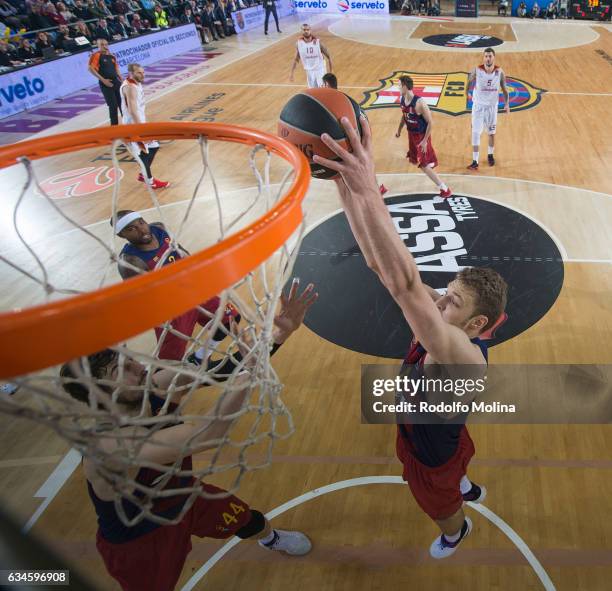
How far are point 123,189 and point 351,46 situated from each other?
38.1 feet

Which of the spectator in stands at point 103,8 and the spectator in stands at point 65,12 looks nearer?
the spectator in stands at point 65,12

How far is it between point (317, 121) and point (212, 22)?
1910 centimetres

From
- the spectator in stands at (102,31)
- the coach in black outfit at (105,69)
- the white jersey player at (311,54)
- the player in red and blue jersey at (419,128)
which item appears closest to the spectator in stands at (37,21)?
the spectator in stands at (102,31)

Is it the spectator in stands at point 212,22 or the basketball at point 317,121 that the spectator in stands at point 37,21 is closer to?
the spectator in stands at point 212,22

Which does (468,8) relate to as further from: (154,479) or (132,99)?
(154,479)

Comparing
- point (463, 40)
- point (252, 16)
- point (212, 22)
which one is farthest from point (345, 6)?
point (463, 40)

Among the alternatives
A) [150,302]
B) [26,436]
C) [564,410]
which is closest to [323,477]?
[564,410]

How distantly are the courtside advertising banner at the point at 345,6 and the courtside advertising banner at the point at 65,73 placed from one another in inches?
389

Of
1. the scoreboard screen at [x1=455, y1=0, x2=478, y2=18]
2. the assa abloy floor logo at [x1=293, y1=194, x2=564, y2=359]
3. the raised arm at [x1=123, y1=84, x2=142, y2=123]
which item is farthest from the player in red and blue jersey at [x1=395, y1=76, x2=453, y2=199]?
the scoreboard screen at [x1=455, y1=0, x2=478, y2=18]

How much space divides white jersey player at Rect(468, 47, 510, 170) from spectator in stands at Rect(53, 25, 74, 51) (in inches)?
430

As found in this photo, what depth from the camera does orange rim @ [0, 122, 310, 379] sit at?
43.9 inches

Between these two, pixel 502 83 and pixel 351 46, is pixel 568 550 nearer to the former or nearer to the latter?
pixel 502 83

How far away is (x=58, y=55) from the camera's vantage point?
13.1 meters

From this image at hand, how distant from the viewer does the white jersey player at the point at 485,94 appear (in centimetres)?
716
